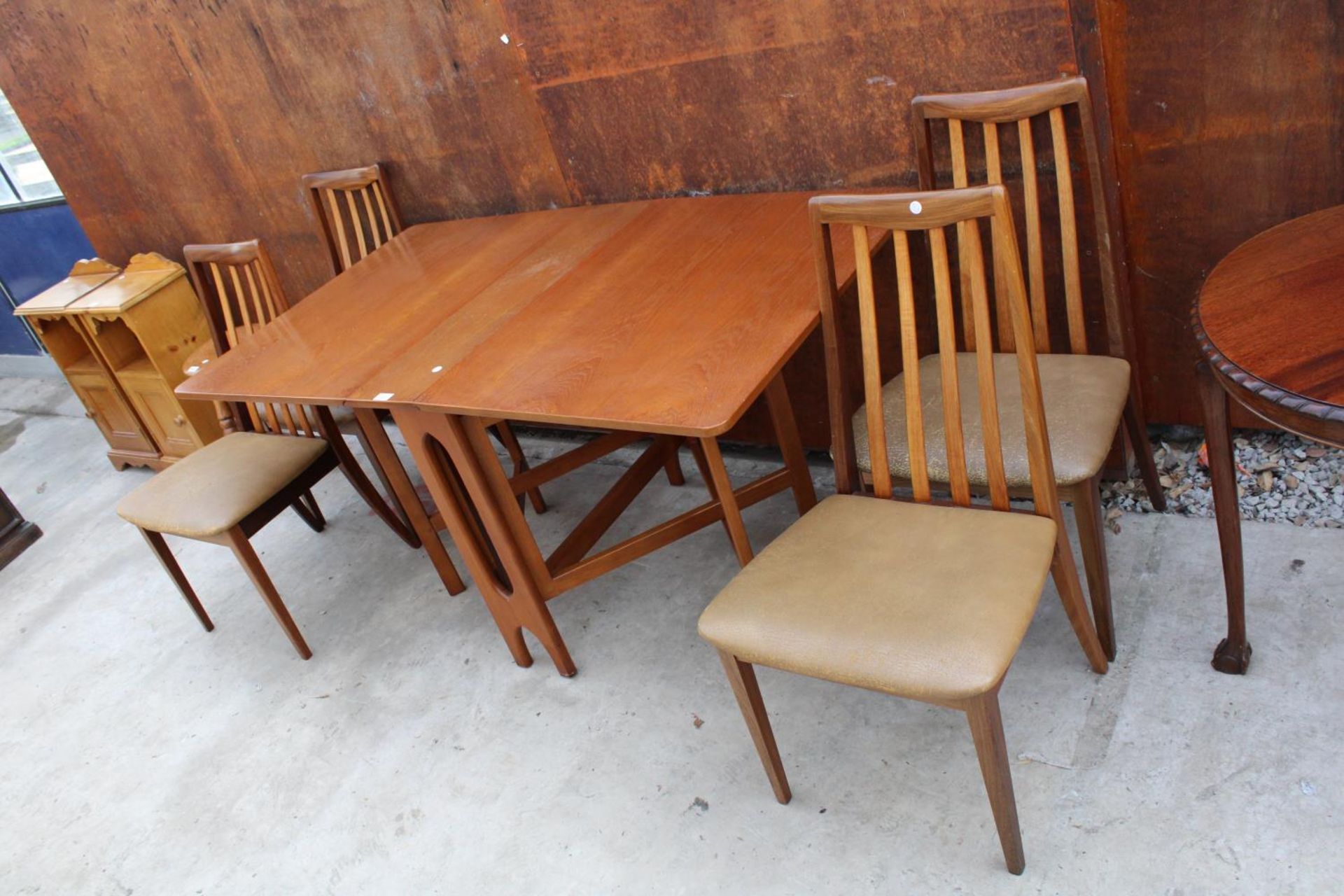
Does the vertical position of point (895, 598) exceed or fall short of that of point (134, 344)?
it falls short

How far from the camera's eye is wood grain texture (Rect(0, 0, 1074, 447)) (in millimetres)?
2301

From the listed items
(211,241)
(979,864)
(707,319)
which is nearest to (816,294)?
(707,319)

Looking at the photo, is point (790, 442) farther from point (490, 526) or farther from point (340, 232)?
point (340, 232)

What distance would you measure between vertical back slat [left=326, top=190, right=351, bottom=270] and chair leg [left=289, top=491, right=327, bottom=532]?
0.79 meters

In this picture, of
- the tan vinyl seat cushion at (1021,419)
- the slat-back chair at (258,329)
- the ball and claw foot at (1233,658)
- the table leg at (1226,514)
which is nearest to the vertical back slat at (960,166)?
the tan vinyl seat cushion at (1021,419)

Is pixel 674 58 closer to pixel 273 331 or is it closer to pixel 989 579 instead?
pixel 273 331

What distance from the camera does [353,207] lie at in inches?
128

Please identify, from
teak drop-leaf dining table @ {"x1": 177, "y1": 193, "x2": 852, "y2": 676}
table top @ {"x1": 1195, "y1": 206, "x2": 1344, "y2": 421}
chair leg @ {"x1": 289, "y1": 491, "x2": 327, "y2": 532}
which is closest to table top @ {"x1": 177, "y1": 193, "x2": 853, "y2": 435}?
teak drop-leaf dining table @ {"x1": 177, "y1": 193, "x2": 852, "y2": 676}

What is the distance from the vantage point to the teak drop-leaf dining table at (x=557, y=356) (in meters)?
1.91

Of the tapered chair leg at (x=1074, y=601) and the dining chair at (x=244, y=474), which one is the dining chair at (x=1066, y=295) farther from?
the dining chair at (x=244, y=474)

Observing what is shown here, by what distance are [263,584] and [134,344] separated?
1875 millimetres

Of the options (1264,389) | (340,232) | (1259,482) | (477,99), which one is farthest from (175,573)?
(1259,482)

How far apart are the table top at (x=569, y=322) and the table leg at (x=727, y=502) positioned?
0.25m

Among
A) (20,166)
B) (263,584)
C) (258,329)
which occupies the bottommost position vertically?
(263,584)
